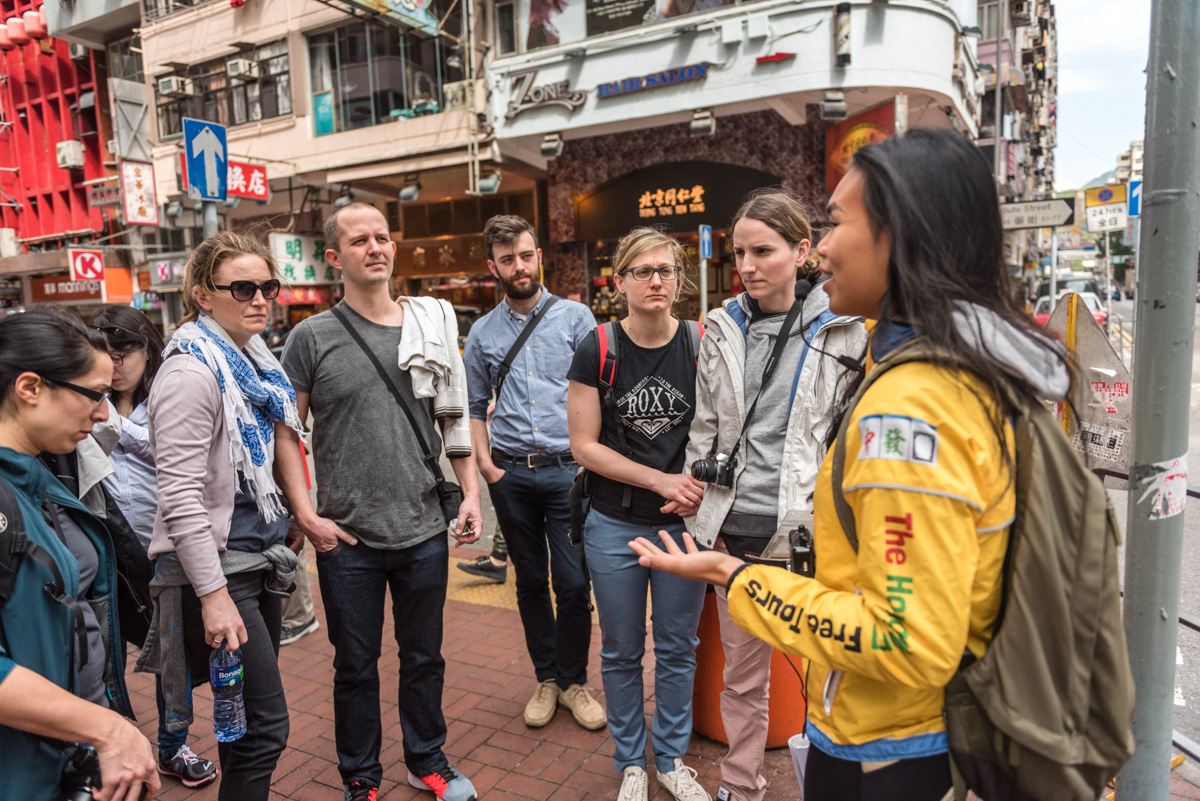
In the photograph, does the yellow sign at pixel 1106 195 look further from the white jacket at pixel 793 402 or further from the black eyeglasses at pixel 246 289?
the black eyeglasses at pixel 246 289

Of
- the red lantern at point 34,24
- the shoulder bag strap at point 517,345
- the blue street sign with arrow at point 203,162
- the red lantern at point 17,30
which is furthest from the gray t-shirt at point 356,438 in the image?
the red lantern at point 17,30

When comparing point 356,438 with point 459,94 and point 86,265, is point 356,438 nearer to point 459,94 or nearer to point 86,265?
point 459,94

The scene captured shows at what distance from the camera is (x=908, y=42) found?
37.3 feet

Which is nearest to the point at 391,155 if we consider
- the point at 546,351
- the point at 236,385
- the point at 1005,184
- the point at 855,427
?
the point at 546,351

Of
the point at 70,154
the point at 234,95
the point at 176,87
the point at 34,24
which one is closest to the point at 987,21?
the point at 234,95

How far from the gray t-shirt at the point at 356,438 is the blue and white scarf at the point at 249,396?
6.5 inches

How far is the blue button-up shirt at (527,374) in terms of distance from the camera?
378cm

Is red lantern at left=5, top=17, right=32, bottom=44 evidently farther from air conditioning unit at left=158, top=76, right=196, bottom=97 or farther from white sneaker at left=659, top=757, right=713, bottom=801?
white sneaker at left=659, top=757, right=713, bottom=801

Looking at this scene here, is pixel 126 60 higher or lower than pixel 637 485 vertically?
higher

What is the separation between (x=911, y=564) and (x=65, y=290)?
29.9 metres

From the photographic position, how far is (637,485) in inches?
112

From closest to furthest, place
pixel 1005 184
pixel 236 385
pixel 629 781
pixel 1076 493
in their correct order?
pixel 1076 493
pixel 236 385
pixel 629 781
pixel 1005 184

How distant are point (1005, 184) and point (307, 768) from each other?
24.2 metres

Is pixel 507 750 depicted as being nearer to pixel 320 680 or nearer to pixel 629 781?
pixel 629 781
